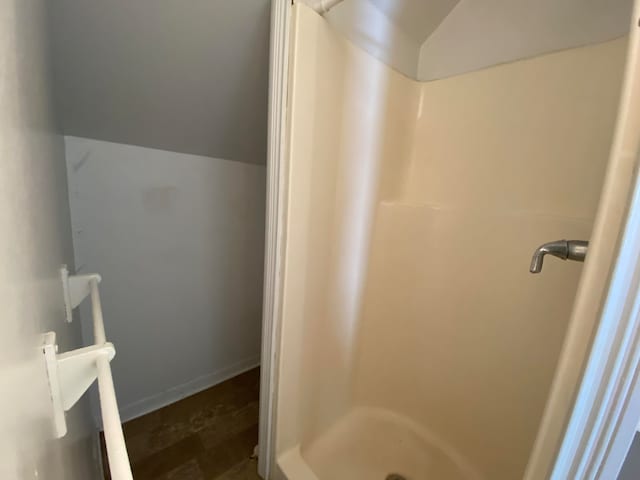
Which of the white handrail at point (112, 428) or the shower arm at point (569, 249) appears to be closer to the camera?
the white handrail at point (112, 428)

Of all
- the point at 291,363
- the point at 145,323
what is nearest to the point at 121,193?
the point at 145,323

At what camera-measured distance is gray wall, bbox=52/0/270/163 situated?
747 millimetres

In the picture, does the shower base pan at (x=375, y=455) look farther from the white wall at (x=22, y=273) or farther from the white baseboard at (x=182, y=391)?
the white wall at (x=22, y=273)

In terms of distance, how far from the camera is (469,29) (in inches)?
44.1

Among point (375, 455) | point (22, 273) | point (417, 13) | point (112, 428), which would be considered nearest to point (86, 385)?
point (112, 428)

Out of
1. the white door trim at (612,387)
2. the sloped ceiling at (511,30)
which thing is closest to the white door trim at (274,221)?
the sloped ceiling at (511,30)

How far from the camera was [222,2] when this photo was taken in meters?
0.78

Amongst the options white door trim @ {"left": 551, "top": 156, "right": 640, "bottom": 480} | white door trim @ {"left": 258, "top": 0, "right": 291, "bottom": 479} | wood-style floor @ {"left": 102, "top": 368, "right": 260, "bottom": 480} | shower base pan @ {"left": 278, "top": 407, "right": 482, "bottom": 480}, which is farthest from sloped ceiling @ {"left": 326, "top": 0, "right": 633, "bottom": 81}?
wood-style floor @ {"left": 102, "top": 368, "right": 260, "bottom": 480}

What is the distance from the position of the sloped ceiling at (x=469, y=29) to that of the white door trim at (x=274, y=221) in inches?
8.0

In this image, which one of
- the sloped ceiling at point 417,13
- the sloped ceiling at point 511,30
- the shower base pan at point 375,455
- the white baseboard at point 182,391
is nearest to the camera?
the sloped ceiling at point 511,30

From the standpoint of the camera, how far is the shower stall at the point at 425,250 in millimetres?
881

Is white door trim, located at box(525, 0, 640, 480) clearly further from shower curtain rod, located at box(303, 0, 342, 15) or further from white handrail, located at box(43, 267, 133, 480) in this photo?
shower curtain rod, located at box(303, 0, 342, 15)

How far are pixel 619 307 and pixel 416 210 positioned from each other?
967mm

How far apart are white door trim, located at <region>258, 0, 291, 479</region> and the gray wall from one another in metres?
0.15
